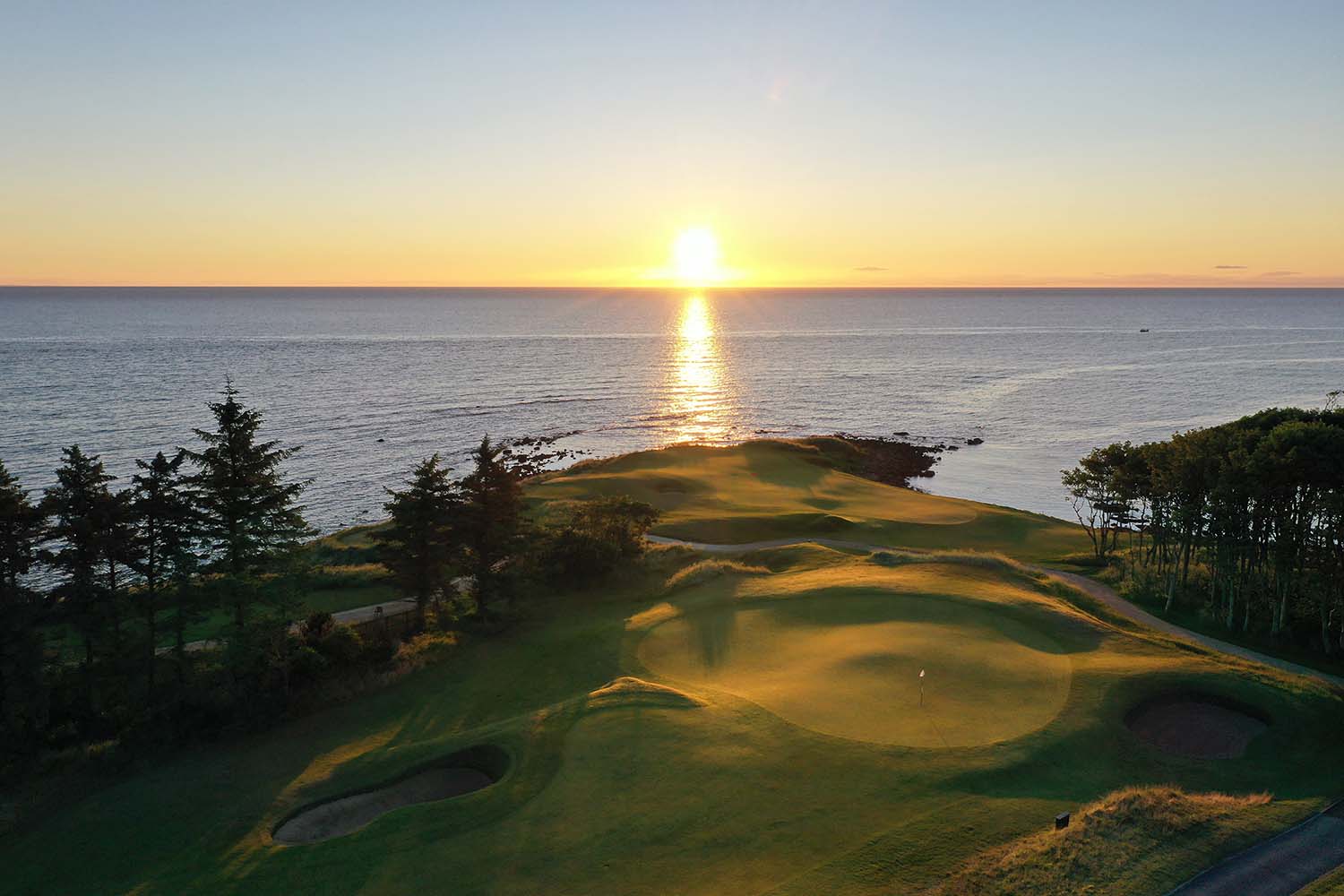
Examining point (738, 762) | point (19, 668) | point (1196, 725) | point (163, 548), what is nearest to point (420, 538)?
point (163, 548)

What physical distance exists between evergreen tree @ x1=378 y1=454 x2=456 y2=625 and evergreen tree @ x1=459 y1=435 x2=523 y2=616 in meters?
1.21

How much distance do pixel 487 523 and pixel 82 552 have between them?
54.4 ft

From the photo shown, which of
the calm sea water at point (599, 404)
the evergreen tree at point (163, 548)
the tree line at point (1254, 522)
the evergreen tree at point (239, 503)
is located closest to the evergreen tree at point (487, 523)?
the evergreen tree at point (239, 503)

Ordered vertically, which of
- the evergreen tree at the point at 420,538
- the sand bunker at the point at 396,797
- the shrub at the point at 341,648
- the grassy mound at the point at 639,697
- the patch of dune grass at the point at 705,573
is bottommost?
the sand bunker at the point at 396,797

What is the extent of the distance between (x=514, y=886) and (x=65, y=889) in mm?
13289

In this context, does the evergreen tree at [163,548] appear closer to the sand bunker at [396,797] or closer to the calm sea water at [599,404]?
the sand bunker at [396,797]

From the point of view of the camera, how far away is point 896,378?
176 metres

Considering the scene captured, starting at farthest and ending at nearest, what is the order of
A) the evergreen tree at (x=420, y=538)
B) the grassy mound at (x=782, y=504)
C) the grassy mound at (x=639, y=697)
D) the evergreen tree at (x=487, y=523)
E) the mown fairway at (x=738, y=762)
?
the grassy mound at (x=782, y=504) → the evergreen tree at (x=487, y=523) → the evergreen tree at (x=420, y=538) → the grassy mound at (x=639, y=697) → the mown fairway at (x=738, y=762)

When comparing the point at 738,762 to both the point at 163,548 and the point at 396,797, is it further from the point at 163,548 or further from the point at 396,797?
the point at 163,548

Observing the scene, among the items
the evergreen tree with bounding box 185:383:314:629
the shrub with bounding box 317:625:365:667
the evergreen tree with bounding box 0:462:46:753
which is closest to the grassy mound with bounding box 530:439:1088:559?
the shrub with bounding box 317:625:365:667

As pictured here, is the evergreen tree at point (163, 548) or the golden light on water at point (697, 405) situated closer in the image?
the evergreen tree at point (163, 548)

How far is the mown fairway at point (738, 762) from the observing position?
19359 mm

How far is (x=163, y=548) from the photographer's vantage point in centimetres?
3328

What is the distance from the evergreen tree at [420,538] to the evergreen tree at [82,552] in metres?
11.4
